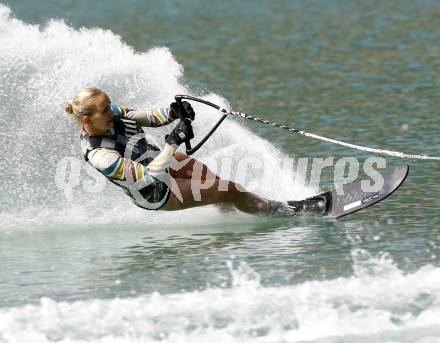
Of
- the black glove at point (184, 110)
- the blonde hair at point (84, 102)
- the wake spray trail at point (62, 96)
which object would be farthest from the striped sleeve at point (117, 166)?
the wake spray trail at point (62, 96)

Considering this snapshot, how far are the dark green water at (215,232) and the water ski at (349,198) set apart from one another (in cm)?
21

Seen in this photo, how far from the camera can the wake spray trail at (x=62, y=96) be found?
12.7 meters

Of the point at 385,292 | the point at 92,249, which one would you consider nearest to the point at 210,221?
the point at 92,249

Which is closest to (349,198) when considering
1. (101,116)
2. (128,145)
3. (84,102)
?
(128,145)

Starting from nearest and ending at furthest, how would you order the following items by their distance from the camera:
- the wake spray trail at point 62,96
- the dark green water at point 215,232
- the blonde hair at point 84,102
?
the dark green water at point 215,232
the blonde hair at point 84,102
the wake spray trail at point 62,96

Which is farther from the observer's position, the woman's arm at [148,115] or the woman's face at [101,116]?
the woman's arm at [148,115]

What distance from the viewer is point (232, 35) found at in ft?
96.7

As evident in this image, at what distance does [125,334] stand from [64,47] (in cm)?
597

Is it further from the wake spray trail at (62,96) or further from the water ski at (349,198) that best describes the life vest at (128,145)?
the wake spray trail at (62,96)

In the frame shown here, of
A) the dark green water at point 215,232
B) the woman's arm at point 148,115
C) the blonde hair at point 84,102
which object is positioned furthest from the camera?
the woman's arm at point 148,115

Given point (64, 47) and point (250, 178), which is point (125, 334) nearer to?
point (250, 178)

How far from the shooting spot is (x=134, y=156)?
10.6m

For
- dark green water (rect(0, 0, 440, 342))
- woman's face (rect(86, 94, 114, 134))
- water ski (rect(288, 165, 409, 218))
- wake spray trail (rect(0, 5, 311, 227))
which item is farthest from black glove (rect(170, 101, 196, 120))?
wake spray trail (rect(0, 5, 311, 227))

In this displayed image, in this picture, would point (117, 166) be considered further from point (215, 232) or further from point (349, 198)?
point (349, 198)
